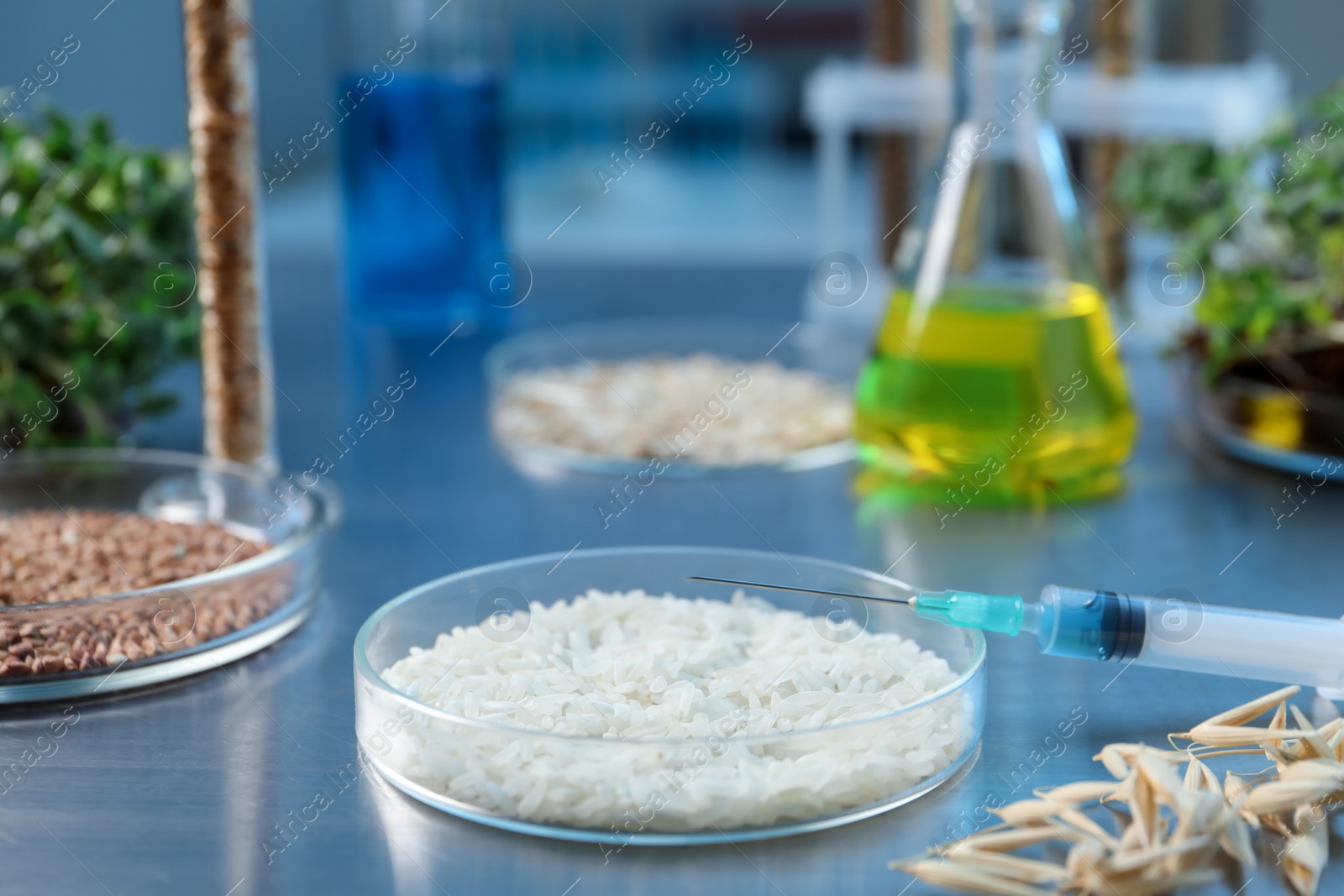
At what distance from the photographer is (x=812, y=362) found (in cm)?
127

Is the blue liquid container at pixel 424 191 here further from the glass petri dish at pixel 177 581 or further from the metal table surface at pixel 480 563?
the glass petri dish at pixel 177 581

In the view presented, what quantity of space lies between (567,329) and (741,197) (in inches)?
64.3

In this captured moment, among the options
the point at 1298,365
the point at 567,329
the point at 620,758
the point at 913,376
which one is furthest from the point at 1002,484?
the point at 567,329

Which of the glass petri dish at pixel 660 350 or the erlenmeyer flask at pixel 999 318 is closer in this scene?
the erlenmeyer flask at pixel 999 318

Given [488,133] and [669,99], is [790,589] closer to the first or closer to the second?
[488,133]

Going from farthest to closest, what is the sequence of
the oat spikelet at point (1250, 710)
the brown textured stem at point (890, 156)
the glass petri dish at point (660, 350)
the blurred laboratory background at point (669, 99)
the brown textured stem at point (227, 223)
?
1. the blurred laboratory background at point (669, 99)
2. the brown textured stem at point (890, 156)
3. the glass petri dish at point (660, 350)
4. the brown textured stem at point (227, 223)
5. the oat spikelet at point (1250, 710)

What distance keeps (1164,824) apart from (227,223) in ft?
2.24

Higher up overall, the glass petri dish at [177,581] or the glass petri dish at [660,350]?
the glass petri dish at [177,581]

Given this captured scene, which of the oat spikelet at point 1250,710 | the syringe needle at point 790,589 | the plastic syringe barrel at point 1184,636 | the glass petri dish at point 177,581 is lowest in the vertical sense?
the oat spikelet at point 1250,710

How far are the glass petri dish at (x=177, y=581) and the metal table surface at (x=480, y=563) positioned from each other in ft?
0.05

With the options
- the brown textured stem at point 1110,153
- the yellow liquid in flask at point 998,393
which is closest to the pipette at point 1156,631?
the yellow liquid in flask at point 998,393

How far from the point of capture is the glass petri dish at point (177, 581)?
659mm

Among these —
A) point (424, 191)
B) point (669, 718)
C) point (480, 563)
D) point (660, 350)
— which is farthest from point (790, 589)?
point (424, 191)

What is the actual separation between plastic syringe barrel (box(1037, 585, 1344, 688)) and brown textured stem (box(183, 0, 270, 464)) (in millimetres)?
553
